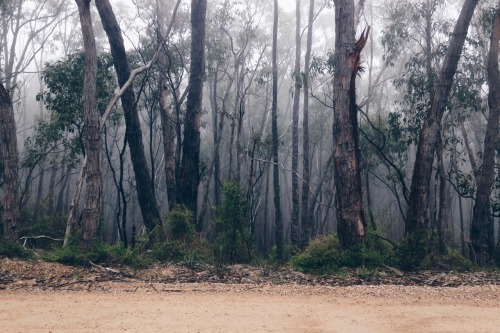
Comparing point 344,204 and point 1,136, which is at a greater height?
point 1,136

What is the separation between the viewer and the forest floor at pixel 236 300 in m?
5.58

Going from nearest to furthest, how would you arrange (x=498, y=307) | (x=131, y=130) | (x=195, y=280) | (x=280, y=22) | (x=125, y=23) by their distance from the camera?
1. (x=498, y=307)
2. (x=195, y=280)
3. (x=131, y=130)
4. (x=125, y=23)
5. (x=280, y=22)

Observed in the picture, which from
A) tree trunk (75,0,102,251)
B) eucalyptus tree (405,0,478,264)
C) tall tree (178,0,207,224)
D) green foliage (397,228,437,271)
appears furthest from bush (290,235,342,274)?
tree trunk (75,0,102,251)

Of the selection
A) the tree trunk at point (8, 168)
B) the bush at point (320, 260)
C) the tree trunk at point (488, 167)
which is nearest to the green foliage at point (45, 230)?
the tree trunk at point (8, 168)

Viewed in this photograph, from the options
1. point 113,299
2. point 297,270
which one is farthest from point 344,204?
point 113,299

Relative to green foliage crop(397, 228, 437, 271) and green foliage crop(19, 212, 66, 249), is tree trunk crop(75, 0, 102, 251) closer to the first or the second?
green foliage crop(397, 228, 437, 271)

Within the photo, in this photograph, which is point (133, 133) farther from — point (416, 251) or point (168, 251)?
point (416, 251)

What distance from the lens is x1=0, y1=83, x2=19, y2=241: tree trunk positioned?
1078cm

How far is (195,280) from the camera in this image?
26.7 ft

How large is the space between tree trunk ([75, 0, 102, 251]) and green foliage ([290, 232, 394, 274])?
14.3 feet

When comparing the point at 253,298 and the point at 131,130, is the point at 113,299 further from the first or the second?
the point at 131,130

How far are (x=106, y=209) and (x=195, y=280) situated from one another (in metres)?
28.8

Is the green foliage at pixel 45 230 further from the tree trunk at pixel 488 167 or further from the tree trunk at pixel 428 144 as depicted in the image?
the tree trunk at pixel 488 167

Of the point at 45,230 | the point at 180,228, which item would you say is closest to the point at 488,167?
the point at 180,228
